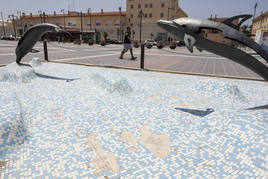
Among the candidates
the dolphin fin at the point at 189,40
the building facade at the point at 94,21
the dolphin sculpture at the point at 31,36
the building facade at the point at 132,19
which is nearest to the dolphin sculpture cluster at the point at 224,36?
the dolphin fin at the point at 189,40

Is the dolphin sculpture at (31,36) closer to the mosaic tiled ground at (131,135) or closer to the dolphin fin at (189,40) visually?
the mosaic tiled ground at (131,135)

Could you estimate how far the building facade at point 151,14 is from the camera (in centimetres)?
4903

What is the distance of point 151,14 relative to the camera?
2008 inches

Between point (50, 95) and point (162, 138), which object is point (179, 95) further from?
point (50, 95)

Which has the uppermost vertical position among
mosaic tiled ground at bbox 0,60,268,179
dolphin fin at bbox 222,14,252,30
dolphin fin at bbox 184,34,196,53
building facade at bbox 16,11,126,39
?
building facade at bbox 16,11,126,39

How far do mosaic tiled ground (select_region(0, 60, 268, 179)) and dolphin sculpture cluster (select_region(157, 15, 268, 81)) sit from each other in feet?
2.84

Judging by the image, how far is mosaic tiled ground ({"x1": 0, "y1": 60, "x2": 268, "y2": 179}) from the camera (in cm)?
212

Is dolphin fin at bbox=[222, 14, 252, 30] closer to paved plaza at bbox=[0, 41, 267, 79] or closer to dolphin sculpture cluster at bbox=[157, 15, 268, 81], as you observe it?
dolphin sculpture cluster at bbox=[157, 15, 268, 81]

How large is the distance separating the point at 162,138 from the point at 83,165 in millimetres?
1205

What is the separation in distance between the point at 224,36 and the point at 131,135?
232cm

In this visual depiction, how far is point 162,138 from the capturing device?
2783 mm

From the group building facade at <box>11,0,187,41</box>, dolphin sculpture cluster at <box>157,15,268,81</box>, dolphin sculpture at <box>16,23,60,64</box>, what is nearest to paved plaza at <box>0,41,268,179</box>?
dolphin sculpture cluster at <box>157,15,268,81</box>

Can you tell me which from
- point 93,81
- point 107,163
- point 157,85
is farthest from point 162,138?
point 93,81

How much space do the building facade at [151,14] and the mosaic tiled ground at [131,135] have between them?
46730 mm
